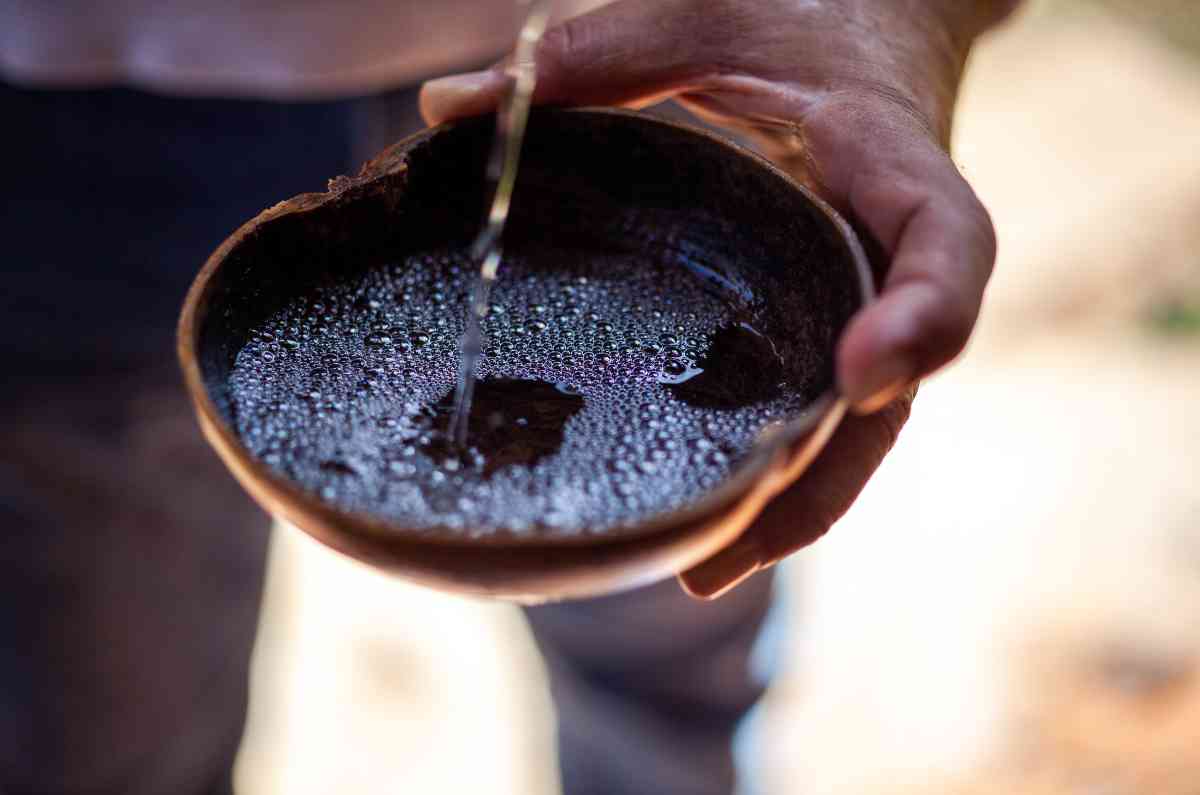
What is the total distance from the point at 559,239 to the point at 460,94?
0.19 meters

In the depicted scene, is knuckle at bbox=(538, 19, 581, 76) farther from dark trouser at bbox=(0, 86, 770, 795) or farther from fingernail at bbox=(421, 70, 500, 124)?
dark trouser at bbox=(0, 86, 770, 795)

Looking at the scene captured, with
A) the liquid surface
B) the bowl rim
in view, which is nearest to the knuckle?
the liquid surface

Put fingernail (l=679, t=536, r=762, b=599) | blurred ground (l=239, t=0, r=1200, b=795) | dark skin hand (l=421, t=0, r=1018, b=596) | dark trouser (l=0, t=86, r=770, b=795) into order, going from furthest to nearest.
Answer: blurred ground (l=239, t=0, r=1200, b=795) → dark trouser (l=0, t=86, r=770, b=795) → fingernail (l=679, t=536, r=762, b=599) → dark skin hand (l=421, t=0, r=1018, b=596)

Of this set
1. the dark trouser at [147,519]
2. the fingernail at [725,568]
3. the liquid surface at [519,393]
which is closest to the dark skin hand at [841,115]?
the fingernail at [725,568]

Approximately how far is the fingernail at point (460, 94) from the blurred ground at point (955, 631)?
1141mm

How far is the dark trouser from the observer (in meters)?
1.44

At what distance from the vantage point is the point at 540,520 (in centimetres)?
86

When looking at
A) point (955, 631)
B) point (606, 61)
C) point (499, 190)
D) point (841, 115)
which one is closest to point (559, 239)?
point (499, 190)

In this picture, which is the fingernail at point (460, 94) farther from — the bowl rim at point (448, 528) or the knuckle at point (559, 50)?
the bowl rim at point (448, 528)

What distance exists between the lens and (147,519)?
166 cm

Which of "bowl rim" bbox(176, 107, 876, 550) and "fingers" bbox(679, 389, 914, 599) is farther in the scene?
"fingers" bbox(679, 389, 914, 599)

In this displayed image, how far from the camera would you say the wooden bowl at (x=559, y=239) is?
29.6 inches

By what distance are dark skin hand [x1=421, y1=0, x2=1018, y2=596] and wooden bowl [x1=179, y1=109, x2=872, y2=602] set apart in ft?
0.16

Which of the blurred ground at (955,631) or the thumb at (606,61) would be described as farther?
the blurred ground at (955,631)
